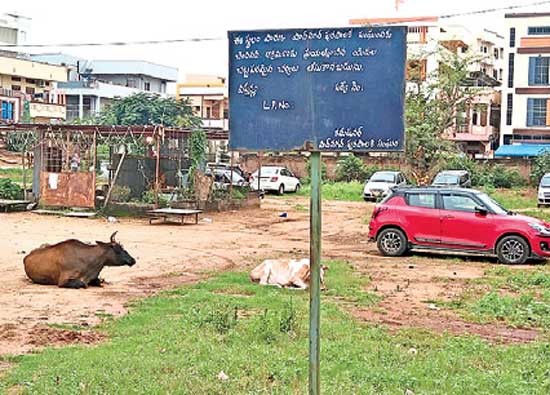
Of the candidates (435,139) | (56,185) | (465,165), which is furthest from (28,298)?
(465,165)

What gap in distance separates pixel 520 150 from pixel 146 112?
83.0 feet

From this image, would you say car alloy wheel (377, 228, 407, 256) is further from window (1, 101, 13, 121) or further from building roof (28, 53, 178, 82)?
building roof (28, 53, 178, 82)

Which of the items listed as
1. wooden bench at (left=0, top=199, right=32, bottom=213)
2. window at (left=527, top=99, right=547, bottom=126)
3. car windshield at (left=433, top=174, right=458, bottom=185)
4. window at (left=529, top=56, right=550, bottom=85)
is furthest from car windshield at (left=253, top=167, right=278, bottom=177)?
window at (left=529, top=56, right=550, bottom=85)

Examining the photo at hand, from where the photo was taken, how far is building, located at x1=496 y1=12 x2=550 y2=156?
5738 cm

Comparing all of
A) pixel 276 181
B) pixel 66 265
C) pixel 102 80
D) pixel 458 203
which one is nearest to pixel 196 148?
pixel 276 181

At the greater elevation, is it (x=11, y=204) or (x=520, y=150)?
(x=520, y=150)

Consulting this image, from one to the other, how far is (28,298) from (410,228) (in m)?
8.89

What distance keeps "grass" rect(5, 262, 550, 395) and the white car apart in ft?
101

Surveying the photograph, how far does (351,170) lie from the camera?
156 ft

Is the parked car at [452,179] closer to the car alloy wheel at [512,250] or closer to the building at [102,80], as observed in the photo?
the car alloy wheel at [512,250]

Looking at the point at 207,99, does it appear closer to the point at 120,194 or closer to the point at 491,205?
the point at 120,194

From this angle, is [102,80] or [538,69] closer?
[538,69]

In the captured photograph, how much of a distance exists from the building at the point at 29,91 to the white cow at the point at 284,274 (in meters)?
46.5

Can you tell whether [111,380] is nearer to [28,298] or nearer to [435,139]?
[28,298]
